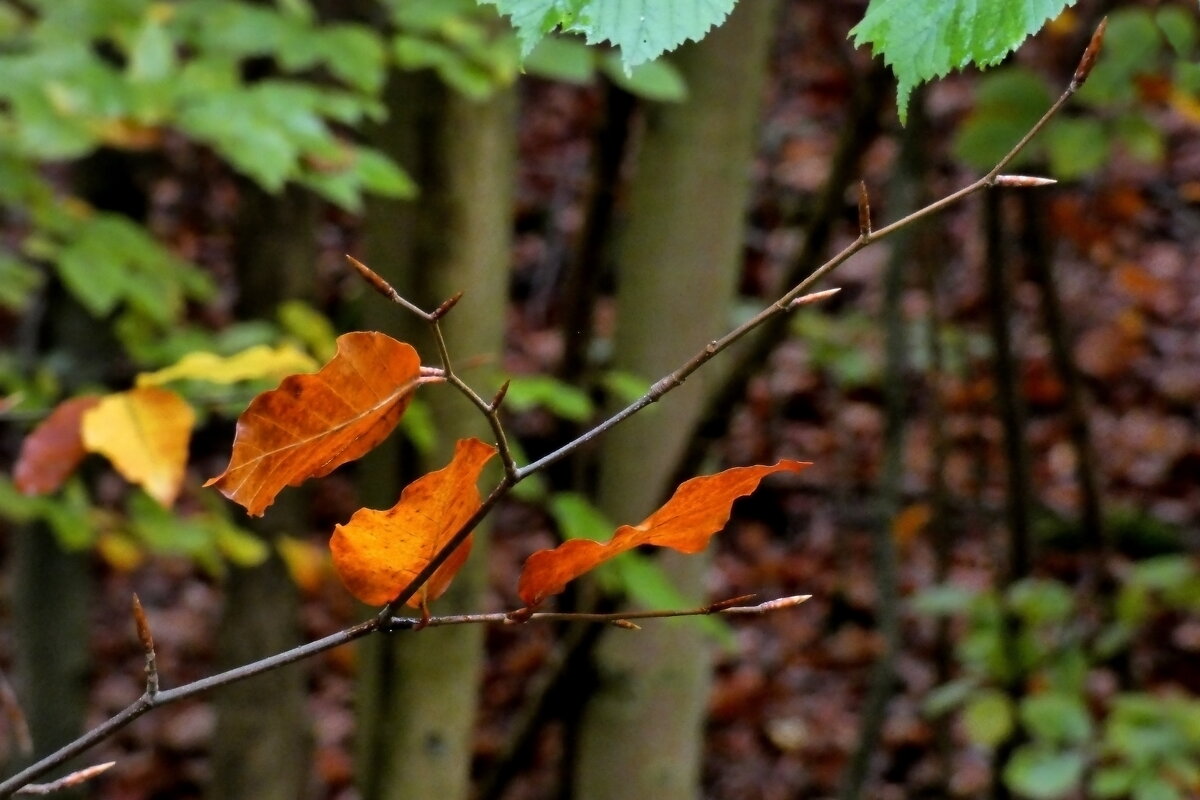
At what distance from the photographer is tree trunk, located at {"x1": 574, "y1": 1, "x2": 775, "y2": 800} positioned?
208 cm

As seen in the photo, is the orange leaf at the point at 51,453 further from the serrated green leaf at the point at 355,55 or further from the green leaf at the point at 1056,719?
the green leaf at the point at 1056,719

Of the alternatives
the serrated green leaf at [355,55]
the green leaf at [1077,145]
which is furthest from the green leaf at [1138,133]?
the serrated green leaf at [355,55]

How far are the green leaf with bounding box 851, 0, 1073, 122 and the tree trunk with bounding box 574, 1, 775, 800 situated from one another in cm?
A: 153

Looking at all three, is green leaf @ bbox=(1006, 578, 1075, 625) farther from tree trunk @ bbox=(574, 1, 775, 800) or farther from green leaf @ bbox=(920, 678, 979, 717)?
tree trunk @ bbox=(574, 1, 775, 800)

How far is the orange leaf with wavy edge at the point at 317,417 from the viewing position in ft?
1.66

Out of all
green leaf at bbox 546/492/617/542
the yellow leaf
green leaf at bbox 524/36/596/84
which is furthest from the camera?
green leaf at bbox 546/492/617/542

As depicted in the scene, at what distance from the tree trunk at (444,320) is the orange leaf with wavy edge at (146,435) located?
784 mm

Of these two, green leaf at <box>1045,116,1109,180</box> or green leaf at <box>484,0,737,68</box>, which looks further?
green leaf at <box>1045,116,1109,180</box>

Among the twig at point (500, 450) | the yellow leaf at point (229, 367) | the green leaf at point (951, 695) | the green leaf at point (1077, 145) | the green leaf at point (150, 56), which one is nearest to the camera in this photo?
the twig at point (500, 450)

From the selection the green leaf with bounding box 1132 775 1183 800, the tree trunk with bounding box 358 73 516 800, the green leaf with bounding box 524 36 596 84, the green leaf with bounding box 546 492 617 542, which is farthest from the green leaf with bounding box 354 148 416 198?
the green leaf with bounding box 1132 775 1183 800

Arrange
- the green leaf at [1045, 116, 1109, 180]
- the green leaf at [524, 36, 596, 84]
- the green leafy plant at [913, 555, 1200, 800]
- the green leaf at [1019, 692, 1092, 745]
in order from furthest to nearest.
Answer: the green leaf at [1019, 692, 1092, 745]
the green leafy plant at [913, 555, 1200, 800]
the green leaf at [1045, 116, 1109, 180]
the green leaf at [524, 36, 596, 84]

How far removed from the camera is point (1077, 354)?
4.58 m

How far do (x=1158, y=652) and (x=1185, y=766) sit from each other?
Result: 1732 millimetres

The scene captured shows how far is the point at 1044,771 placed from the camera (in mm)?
2125
